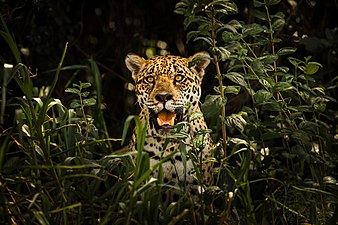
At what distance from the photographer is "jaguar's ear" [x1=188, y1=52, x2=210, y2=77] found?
3.25 meters

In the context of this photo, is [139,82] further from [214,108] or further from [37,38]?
[37,38]

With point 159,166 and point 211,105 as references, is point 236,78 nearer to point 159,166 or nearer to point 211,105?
point 211,105

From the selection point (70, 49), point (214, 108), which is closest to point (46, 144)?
point (214, 108)

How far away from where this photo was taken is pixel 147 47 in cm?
580

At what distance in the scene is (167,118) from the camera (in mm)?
3352

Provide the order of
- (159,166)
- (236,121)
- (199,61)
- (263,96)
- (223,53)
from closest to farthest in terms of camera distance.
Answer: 1. (159,166)
2. (223,53)
3. (236,121)
4. (263,96)
5. (199,61)

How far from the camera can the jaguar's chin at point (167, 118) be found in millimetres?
3348

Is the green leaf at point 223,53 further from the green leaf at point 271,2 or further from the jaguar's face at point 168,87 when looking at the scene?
the green leaf at point 271,2

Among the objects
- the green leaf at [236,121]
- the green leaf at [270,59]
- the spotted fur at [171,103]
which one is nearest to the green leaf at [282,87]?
the green leaf at [270,59]

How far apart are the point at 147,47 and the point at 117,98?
49 centimetres

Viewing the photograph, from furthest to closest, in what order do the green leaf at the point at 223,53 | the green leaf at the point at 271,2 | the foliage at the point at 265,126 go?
1. the green leaf at the point at 271,2
2. the foliage at the point at 265,126
3. the green leaf at the point at 223,53

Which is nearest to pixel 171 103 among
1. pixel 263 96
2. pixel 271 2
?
pixel 263 96

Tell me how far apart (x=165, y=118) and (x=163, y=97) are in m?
0.10

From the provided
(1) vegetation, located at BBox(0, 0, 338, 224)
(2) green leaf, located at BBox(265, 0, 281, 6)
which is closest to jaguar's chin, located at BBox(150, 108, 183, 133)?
(1) vegetation, located at BBox(0, 0, 338, 224)
